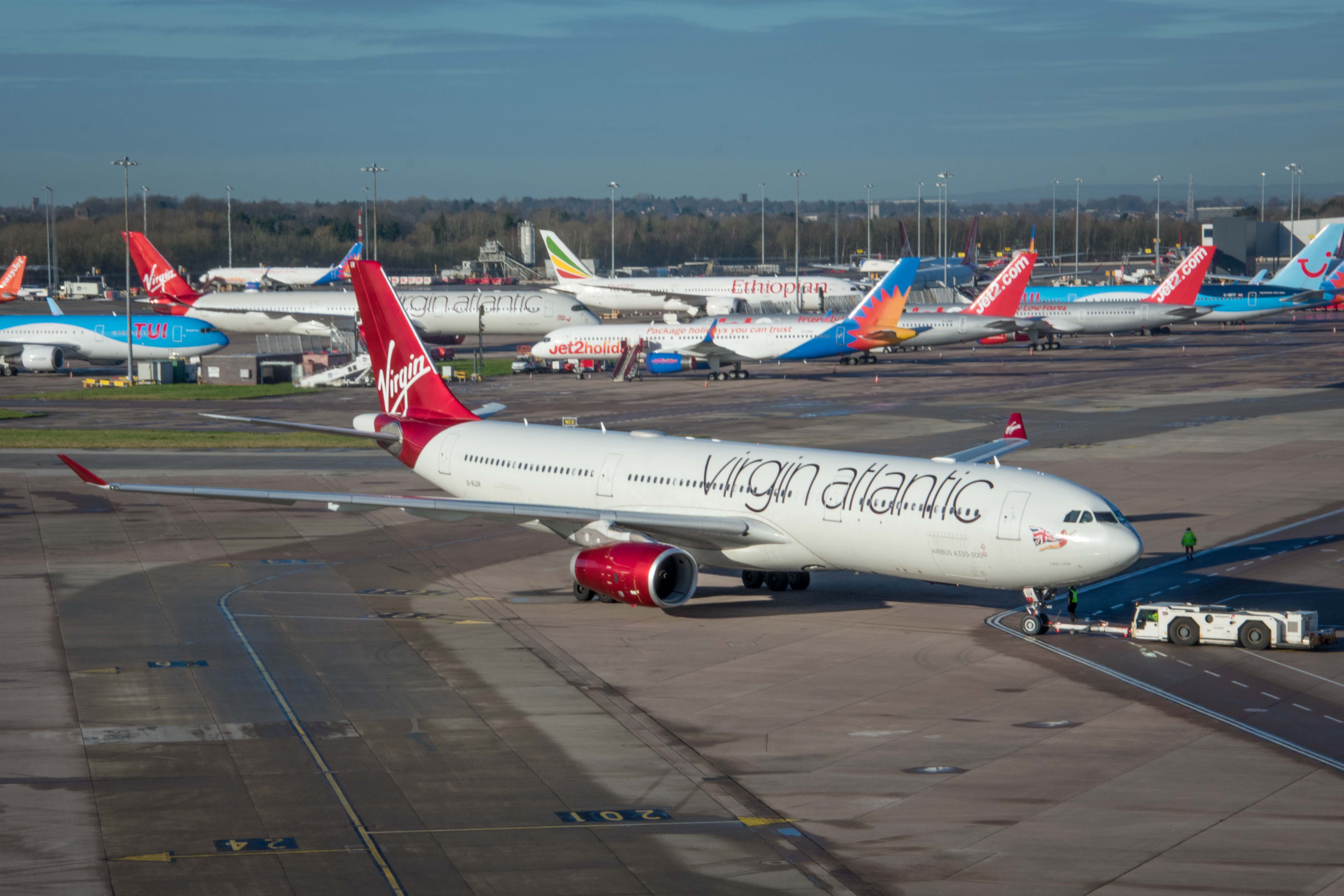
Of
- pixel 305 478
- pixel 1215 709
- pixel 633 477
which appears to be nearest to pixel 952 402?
pixel 305 478

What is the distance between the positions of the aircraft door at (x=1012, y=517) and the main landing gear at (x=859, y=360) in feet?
281

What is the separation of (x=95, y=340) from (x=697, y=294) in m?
63.4

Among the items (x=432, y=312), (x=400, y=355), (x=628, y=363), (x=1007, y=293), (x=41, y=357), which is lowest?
(x=628, y=363)

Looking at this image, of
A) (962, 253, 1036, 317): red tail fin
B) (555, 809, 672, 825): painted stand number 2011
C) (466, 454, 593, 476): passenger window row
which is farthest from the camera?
(962, 253, 1036, 317): red tail fin

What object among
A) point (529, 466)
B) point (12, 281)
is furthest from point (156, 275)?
point (529, 466)

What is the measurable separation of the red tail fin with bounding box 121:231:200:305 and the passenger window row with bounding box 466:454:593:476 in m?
92.2

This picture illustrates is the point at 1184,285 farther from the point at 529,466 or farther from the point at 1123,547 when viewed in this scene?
the point at 1123,547

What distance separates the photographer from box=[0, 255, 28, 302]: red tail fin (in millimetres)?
124062

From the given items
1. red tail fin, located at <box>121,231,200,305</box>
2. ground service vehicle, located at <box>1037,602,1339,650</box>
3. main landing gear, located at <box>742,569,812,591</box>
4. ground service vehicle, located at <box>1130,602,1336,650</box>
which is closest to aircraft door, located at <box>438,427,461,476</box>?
main landing gear, located at <box>742,569,812,591</box>

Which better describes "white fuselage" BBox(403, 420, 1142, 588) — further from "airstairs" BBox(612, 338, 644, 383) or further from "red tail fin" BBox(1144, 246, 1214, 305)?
"red tail fin" BBox(1144, 246, 1214, 305)

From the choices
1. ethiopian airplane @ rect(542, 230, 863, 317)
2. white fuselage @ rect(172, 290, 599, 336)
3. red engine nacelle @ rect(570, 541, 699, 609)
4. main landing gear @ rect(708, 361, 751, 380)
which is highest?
ethiopian airplane @ rect(542, 230, 863, 317)

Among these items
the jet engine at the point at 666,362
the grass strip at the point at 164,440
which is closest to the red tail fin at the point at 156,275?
the jet engine at the point at 666,362

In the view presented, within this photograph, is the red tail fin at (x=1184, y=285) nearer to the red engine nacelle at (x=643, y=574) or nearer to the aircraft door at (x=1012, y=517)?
the aircraft door at (x=1012, y=517)

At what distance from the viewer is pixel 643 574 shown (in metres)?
34.4
